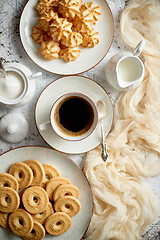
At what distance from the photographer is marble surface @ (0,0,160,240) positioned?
4.04 feet

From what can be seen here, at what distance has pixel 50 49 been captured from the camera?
1161 mm

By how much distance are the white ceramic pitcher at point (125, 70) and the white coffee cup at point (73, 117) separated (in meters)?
0.15

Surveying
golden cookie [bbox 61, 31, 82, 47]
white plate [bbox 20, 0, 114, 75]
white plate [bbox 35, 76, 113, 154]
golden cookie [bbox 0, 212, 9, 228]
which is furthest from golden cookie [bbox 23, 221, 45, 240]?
golden cookie [bbox 61, 31, 82, 47]

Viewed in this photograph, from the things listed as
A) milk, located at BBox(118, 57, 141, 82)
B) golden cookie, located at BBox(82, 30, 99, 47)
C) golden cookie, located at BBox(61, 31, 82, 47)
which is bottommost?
milk, located at BBox(118, 57, 141, 82)

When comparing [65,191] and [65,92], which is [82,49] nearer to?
[65,92]

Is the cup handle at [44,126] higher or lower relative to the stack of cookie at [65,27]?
lower

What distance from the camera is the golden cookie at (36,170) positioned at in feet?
3.91

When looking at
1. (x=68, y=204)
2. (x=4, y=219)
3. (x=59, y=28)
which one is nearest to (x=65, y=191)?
(x=68, y=204)

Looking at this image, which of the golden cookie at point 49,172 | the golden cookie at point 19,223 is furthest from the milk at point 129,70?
the golden cookie at point 19,223

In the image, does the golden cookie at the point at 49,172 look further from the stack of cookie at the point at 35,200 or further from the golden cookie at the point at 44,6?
the golden cookie at the point at 44,6

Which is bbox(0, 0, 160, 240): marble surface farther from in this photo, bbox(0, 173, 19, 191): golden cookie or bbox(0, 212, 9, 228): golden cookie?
bbox(0, 212, 9, 228): golden cookie

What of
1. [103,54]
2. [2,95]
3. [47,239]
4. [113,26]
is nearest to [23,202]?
[47,239]

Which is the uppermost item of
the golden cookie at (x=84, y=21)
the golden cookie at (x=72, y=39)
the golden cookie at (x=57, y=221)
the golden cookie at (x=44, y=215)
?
the golden cookie at (x=84, y=21)

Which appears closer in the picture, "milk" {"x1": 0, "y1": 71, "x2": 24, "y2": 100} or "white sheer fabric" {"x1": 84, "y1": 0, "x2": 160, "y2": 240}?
"milk" {"x1": 0, "y1": 71, "x2": 24, "y2": 100}
